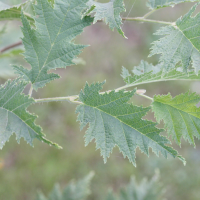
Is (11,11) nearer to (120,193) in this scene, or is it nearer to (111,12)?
(111,12)

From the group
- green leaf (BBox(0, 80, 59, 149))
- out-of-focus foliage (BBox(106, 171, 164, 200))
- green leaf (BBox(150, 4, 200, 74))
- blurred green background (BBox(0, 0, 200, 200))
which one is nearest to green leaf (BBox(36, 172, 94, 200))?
out-of-focus foliage (BBox(106, 171, 164, 200))

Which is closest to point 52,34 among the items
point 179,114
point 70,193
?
point 179,114

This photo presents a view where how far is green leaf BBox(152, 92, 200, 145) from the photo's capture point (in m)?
0.94

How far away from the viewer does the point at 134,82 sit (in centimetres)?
100

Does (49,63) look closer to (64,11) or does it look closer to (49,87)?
(64,11)

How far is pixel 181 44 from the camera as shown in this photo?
924 millimetres

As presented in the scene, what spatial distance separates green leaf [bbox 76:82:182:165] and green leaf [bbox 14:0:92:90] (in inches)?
6.3

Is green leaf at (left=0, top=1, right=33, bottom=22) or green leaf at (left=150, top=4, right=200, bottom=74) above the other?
green leaf at (left=0, top=1, right=33, bottom=22)

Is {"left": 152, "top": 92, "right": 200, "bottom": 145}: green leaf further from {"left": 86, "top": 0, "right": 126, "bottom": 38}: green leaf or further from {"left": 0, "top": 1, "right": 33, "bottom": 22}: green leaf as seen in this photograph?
{"left": 0, "top": 1, "right": 33, "bottom": 22}: green leaf

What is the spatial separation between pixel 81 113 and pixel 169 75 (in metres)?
0.41

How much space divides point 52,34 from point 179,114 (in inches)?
23.2

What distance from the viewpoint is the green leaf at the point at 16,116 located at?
32.1 inches

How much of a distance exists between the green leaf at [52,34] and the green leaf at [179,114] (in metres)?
0.40

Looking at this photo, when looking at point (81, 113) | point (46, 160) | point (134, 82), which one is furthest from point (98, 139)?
point (46, 160)
